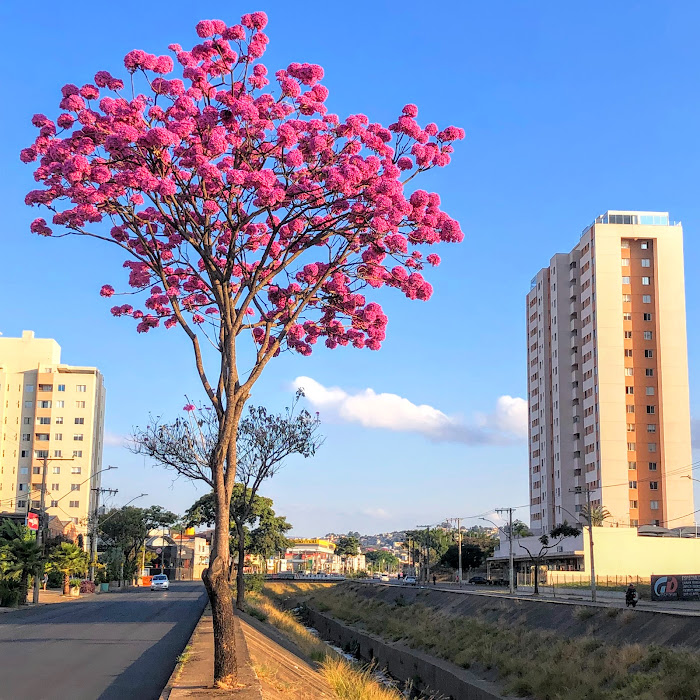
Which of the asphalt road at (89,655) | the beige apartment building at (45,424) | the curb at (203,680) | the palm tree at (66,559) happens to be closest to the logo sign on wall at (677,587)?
the asphalt road at (89,655)

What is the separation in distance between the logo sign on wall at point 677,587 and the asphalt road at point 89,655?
3209cm

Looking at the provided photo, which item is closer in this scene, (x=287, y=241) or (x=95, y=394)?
(x=287, y=241)

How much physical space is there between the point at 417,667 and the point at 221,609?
1155 inches

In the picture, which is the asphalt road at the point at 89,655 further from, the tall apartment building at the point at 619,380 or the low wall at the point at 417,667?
the tall apartment building at the point at 619,380

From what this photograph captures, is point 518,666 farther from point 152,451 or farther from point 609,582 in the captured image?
point 609,582

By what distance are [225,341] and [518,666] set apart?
75.3 ft

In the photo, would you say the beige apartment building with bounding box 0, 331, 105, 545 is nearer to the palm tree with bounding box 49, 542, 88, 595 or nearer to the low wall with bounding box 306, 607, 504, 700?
the palm tree with bounding box 49, 542, 88, 595

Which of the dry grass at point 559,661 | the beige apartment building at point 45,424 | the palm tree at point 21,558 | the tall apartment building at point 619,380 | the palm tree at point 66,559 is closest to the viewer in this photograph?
the dry grass at point 559,661

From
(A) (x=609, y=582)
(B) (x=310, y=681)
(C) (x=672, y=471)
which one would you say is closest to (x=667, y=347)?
(C) (x=672, y=471)

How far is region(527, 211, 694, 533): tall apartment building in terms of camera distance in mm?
114250

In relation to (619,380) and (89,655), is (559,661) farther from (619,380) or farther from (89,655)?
(619,380)

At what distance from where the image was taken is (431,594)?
227 feet

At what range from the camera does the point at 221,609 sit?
13.2 meters

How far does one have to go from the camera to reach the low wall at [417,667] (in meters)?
32.2
